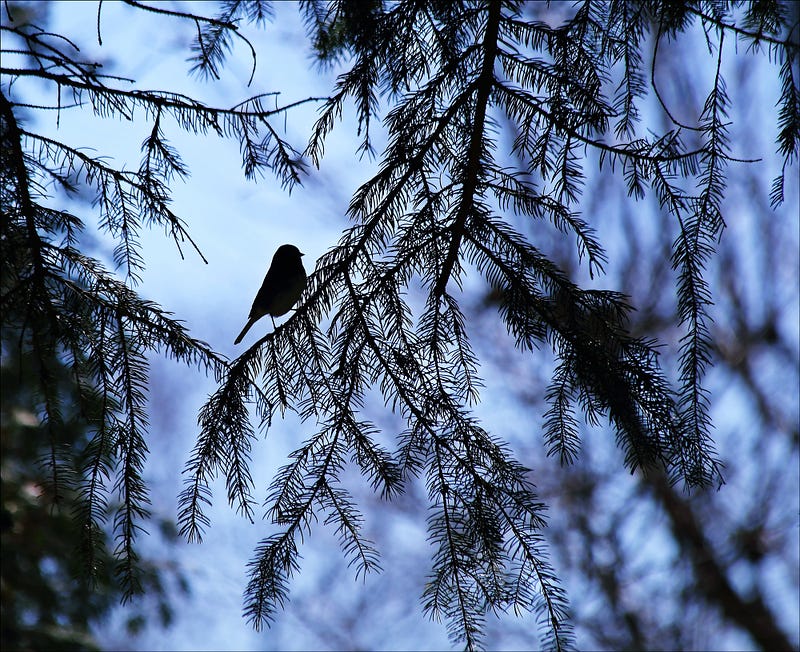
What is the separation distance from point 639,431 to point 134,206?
1.27 meters

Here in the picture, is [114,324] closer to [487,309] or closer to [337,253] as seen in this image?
[337,253]

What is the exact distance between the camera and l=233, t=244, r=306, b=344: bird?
2.09m

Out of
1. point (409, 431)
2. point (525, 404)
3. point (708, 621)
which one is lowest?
point (409, 431)

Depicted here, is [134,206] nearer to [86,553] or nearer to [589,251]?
[86,553]

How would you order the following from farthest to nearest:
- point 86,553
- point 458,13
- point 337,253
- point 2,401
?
point 2,401, point 458,13, point 337,253, point 86,553

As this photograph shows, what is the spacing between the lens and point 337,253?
1.53 metres

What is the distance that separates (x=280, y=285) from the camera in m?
2.12

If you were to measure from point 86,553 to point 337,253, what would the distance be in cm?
82

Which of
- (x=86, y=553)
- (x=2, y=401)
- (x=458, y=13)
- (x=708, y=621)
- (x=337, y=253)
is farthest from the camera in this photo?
(x=708, y=621)

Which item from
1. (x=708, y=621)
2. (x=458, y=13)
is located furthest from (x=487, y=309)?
(x=458, y=13)

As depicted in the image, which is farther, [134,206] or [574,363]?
[134,206]

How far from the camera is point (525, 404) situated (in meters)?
6.51

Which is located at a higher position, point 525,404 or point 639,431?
point 525,404

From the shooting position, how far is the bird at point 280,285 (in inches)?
82.4
